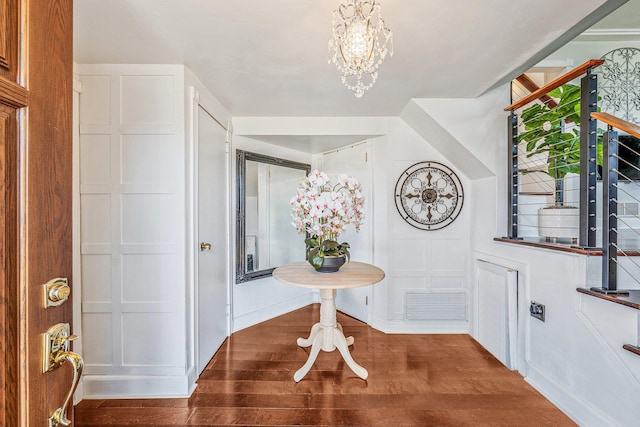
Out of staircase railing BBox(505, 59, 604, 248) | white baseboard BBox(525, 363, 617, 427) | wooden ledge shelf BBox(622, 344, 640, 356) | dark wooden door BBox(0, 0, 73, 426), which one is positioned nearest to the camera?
dark wooden door BBox(0, 0, 73, 426)

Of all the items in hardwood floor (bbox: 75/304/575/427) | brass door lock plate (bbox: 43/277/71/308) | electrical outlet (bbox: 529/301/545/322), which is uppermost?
brass door lock plate (bbox: 43/277/71/308)

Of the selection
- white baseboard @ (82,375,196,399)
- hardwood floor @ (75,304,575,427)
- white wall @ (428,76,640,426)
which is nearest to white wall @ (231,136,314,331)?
hardwood floor @ (75,304,575,427)

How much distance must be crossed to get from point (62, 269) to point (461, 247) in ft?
10.1

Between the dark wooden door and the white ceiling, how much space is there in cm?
102

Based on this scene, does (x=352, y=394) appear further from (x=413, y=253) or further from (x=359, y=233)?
(x=359, y=233)

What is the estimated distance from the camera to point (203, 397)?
1.94 m

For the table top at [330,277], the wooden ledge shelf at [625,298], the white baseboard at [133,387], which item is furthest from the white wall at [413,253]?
the white baseboard at [133,387]

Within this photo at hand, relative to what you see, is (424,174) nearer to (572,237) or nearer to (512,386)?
(572,237)

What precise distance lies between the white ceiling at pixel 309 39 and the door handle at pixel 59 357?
1.46 metres

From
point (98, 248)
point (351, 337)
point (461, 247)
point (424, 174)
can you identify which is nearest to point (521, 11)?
point (424, 174)

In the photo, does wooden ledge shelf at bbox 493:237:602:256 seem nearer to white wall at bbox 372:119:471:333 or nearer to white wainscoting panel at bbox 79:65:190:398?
white wall at bbox 372:119:471:333

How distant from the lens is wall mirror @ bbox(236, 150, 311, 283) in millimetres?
3037

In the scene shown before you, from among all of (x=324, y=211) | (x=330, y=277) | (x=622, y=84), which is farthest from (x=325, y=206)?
(x=622, y=84)

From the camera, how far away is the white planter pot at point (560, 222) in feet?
6.40
